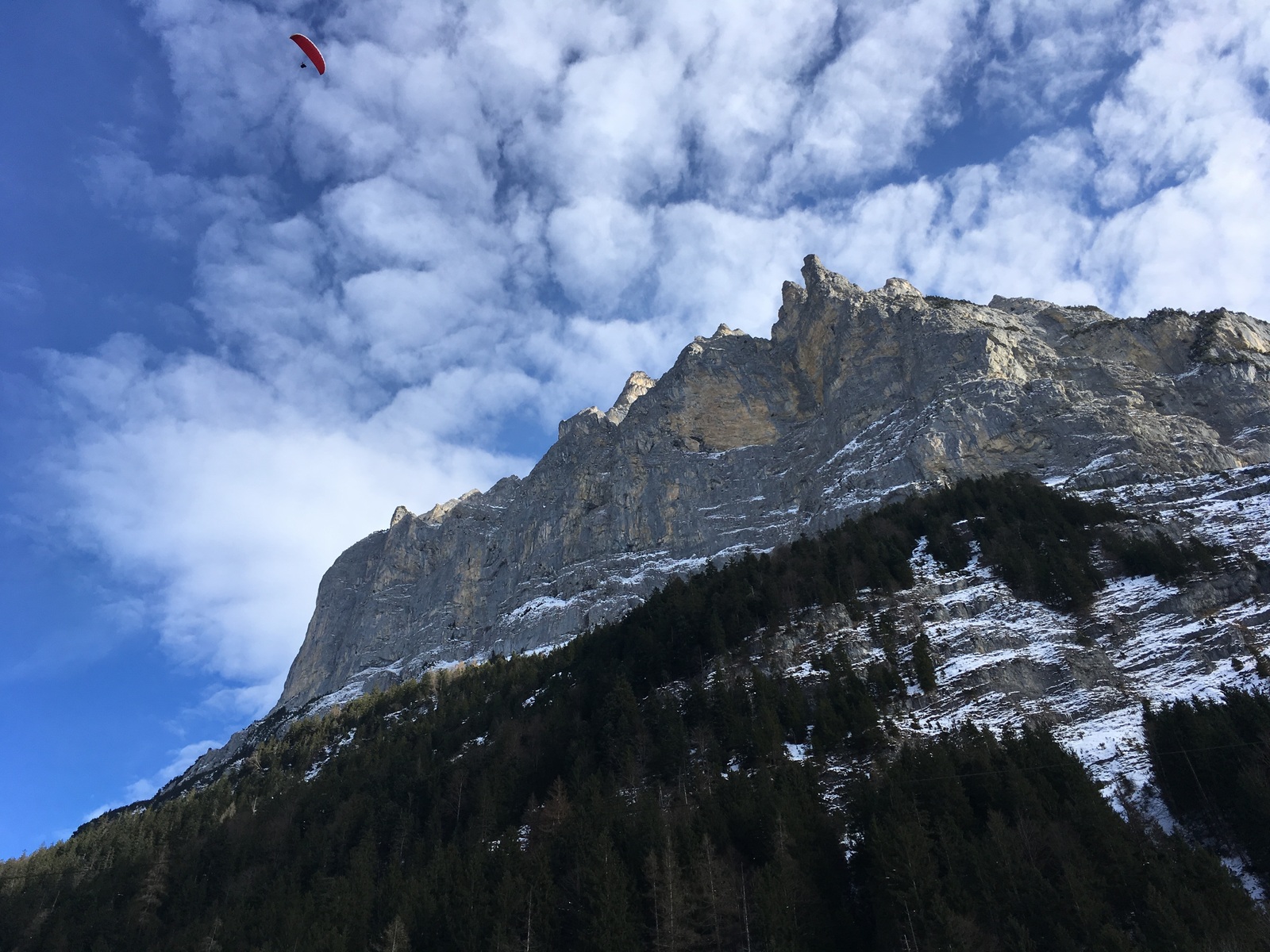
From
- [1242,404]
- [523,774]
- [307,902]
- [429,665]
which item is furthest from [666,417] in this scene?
[307,902]

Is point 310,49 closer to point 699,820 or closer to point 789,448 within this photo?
point 699,820

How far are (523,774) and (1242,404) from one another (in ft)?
350

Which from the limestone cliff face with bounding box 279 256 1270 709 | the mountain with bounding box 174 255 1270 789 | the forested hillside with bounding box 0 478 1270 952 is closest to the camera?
the forested hillside with bounding box 0 478 1270 952

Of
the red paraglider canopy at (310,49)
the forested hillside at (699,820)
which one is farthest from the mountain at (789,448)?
the red paraglider canopy at (310,49)

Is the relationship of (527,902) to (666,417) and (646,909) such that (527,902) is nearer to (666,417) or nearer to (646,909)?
(646,909)

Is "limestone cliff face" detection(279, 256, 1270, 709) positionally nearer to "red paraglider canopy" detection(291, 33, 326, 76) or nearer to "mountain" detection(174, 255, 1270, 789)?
"mountain" detection(174, 255, 1270, 789)

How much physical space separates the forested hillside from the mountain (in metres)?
24.2

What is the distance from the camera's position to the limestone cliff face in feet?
344

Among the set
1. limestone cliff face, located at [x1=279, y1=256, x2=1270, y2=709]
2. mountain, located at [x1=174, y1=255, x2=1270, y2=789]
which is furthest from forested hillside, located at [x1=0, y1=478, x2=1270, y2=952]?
mountain, located at [x1=174, y1=255, x2=1270, y2=789]

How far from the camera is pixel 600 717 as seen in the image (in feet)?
208

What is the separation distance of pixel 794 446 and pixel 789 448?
99cm

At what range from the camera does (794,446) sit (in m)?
144

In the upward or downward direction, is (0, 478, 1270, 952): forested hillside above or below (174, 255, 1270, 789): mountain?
below

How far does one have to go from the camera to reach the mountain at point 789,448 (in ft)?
344
